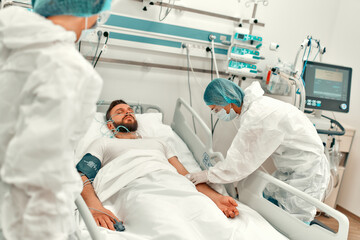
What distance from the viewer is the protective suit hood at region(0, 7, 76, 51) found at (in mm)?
827

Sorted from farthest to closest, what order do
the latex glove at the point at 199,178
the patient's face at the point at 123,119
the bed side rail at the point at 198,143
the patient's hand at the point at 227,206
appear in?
the patient's face at the point at 123,119 < the bed side rail at the point at 198,143 < the latex glove at the point at 199,178 < the patient's hand at the point at 227,206

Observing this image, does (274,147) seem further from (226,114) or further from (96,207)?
(96,207)

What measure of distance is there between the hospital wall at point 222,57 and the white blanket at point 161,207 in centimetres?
105

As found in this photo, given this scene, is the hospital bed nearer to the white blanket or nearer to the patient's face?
the white blanket

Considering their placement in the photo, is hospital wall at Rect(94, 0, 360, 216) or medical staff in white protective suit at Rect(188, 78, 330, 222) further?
hospital wall at Rect(94, 0, 360, 216)

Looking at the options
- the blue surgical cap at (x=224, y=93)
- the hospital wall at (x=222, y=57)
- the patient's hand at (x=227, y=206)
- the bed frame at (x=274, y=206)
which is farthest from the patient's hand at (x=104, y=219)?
the hospital wall at (x=222, y=57)

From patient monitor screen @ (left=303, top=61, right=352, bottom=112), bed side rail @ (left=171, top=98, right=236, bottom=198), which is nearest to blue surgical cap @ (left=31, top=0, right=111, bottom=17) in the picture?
bed side rail @ (left=171, top=98, right=236, bottom=198)

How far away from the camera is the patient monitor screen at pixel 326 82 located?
9.12ft

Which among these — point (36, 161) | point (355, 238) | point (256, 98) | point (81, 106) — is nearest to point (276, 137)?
point (256, 98)

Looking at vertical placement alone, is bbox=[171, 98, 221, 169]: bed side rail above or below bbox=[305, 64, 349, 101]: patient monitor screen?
below

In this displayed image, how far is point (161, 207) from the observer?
156cm

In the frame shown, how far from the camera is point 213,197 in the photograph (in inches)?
78.0

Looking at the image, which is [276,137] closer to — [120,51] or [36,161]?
[36,161]

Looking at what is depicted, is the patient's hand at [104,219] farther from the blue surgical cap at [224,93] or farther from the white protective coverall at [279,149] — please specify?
the blue surgical cap at [224,93]
